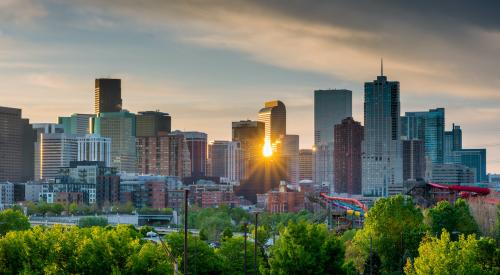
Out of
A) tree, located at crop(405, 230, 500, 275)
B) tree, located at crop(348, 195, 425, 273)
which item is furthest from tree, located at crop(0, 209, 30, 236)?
tree, located at crop(405, 230, 500, 275)

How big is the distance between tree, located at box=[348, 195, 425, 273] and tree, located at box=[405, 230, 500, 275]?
71.1ft

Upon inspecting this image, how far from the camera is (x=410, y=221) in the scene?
10300 centimetres

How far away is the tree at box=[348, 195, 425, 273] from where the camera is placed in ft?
327

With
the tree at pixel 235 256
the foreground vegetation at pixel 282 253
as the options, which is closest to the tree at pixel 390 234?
the foreground vegetation at pixel 282 253

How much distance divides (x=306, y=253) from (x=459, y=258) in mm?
14716

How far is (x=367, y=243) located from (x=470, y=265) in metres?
33.3

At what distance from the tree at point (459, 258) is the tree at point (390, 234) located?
2166 centimetres

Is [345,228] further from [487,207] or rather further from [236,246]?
[236,246]

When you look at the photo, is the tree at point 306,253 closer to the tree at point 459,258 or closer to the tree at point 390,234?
the tree at point 459,258

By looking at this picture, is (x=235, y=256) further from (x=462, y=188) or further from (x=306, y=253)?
(x=462, y=188)

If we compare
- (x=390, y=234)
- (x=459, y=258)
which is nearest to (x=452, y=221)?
(x=390, y=234)

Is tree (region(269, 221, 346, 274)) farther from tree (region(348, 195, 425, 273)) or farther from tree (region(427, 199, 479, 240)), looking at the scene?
tree (region(427, 199, 479, 240))

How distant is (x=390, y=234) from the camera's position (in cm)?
10225

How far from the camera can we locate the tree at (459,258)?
222 ft
